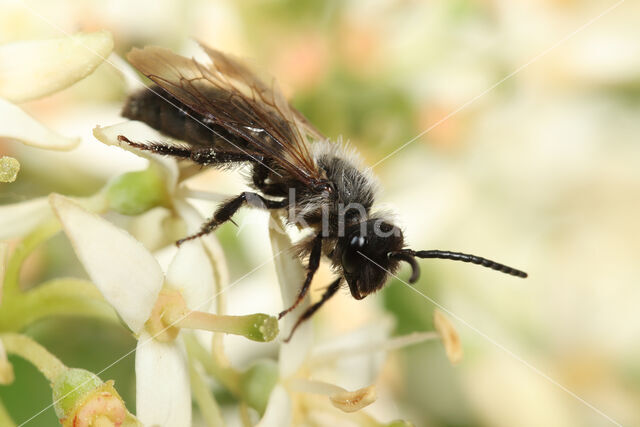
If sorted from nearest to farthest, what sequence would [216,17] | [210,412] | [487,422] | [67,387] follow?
[67,387] < [210,412] < [487,422] < [216,17]

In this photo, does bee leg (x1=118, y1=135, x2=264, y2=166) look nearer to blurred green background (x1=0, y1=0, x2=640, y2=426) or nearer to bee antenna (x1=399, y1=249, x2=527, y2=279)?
bee antenna (x1=399, y1=249, x2=527, y2=279)

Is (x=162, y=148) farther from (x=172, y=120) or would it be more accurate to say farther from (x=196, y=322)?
(x=196, y=322)

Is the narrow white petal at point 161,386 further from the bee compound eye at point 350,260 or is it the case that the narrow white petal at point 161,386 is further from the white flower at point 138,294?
the bee compound eye at point 350,260

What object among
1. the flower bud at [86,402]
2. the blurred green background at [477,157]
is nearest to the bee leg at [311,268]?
the flower bud at [86,402]

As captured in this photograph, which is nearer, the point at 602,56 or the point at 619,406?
the point at 619,406

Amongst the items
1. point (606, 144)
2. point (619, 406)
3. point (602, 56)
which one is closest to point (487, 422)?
point (619, 406)

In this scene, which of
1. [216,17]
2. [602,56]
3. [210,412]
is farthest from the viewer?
[602,56]

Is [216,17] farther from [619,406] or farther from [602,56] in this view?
[619,406]

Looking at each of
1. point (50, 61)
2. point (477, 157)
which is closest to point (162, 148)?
point (50, 61)
